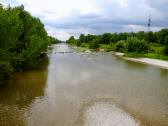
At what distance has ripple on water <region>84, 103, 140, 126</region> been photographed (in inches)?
798

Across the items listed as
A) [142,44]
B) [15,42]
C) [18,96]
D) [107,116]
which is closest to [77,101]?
[107,116]

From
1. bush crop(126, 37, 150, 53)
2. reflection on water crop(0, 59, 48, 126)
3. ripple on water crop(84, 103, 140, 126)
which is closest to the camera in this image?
ripple on water crop(84, 103, 140, 126)

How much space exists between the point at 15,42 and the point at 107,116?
19.1m

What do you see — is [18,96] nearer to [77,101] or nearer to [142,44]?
[77,101]

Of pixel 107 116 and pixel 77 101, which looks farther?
pixel 77 101

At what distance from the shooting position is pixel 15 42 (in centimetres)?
3616

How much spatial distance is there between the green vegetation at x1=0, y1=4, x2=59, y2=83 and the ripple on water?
12.3m

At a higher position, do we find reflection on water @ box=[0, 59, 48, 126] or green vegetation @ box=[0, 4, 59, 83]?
green vegetation @ box=[0, 4, 59, 83]

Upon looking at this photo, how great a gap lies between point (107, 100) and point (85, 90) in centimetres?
488

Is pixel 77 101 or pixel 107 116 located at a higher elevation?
pixel 77 101

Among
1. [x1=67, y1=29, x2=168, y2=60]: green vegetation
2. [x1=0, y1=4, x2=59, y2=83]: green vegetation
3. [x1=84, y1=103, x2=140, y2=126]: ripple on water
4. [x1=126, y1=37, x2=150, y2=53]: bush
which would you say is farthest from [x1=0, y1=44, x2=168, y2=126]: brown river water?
[x1=126, y1=37, x2=150, y2=53]: bush

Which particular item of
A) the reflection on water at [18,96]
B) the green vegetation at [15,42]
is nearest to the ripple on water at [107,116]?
the reflection on water at [18,96]

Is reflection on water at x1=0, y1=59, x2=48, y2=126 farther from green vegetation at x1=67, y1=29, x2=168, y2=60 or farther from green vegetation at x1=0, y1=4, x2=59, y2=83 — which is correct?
green vegetation at x1=67, y1=29, x2=168, y2=60

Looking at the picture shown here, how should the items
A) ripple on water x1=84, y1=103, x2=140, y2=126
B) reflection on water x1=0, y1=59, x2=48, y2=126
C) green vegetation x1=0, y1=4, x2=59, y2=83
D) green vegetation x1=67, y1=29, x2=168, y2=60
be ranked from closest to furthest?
ripple on water x1=84, y1=103, x2=140, y2=126 → reflection on water x1=0, y1=59, x2=48, y2=126 → green vegetation x1=0, y1=4, x2=59, y2=83 → green vegetation x1=67, y1=29, x2=168, y2=60
